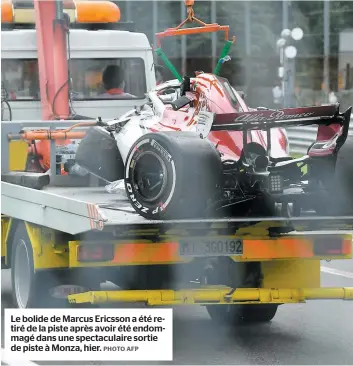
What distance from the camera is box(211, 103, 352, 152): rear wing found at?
7789 mm

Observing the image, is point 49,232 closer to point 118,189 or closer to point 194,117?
point 118,189

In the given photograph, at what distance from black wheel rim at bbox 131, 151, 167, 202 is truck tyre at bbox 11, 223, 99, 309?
2.84ft

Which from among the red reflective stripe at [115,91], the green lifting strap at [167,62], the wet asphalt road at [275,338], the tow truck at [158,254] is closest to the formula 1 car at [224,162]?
the tow truck at [158,254]

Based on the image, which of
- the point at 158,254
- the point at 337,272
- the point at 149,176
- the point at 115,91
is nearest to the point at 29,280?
the point at 158,254

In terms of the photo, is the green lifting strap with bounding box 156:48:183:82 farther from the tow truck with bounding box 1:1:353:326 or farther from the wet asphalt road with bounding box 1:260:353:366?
the wet asphalt road with bounding box 1:260:353:366

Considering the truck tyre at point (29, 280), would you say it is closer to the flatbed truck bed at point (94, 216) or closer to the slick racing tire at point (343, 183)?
the flatbed truck bed at point (94, 216)

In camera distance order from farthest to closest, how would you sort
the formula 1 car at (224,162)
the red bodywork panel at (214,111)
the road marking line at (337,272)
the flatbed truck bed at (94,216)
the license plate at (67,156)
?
1. the road marking line at (337,272)
2. the license plate at (67,156)
3. the red bodywork panel at (214,111)
4. the flatbed truck bed at (94,216)
5. the formula 1 car at (224,162)

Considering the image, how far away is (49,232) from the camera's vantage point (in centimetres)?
855

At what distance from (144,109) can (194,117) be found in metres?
0.88

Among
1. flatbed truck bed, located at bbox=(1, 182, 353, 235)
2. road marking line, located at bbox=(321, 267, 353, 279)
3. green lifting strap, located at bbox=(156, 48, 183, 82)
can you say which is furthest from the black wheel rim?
road marking line, located at bbox=(321, 267, 353, 279)

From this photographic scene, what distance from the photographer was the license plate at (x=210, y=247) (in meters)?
8.04

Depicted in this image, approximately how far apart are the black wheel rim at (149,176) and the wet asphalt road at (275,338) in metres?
0.92

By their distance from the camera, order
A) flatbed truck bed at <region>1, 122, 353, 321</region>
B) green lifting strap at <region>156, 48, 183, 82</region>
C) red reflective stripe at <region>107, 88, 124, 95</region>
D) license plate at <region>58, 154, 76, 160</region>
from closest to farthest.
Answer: flatbed truck bed at <region>1, 122, 353, 321</region> → green lifting strap at <region>156, 48, 183, 82</region> → license plate at <region>58, 154, 76, 160</region> → red reflective stripe at <region>107, 88, 124, 95</region>
